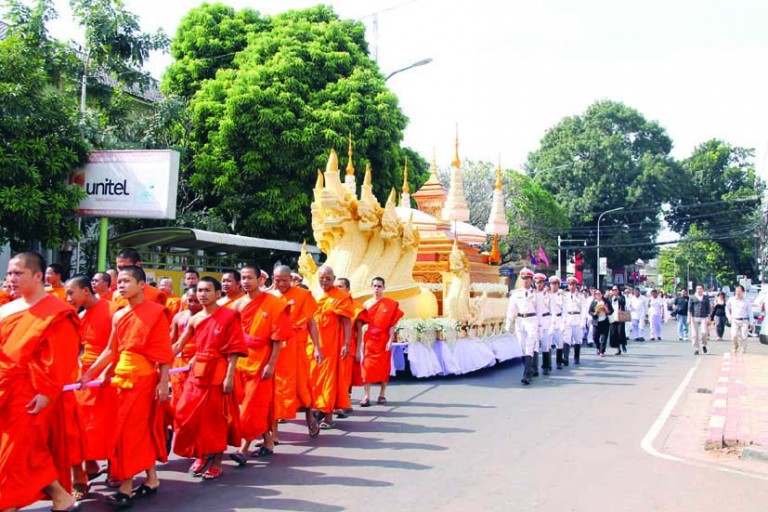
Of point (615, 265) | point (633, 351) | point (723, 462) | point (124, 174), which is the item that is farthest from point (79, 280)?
point (615, 265)

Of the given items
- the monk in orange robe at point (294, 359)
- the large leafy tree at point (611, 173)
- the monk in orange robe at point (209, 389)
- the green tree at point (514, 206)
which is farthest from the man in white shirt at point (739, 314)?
the large leafy tree at point (611, 173)

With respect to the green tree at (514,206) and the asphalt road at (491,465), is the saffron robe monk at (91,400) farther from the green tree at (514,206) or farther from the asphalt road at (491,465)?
the green tree at (514,206)

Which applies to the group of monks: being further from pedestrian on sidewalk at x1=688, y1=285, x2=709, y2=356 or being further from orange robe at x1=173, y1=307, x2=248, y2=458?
pedestrian on sidewalk at x1=688, y1=285, x2=709, y2=356

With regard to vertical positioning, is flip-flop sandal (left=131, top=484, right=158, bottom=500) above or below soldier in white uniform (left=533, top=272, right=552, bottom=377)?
below

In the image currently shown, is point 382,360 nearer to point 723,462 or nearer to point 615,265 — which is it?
point 723,462

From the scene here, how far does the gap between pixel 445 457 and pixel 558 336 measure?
809cm

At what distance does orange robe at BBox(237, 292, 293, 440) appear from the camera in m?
6.49

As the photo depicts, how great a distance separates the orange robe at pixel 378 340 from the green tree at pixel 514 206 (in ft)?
78.6

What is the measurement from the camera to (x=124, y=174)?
15.1 m

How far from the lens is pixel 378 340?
1015cm

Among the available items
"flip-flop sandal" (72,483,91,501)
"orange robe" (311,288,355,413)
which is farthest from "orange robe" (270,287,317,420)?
"flip-flop sandal" (72,483,91,501)

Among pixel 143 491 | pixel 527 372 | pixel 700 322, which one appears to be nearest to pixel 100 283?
pixel 143 491

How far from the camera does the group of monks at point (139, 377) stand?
4.54 metres

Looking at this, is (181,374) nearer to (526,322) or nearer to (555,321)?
(526,322)
